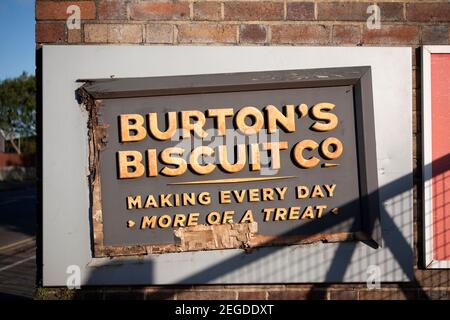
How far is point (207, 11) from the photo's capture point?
2512 mm

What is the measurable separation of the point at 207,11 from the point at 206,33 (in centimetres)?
15

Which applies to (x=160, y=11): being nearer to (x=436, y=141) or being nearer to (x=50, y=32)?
(x=50, y=32)

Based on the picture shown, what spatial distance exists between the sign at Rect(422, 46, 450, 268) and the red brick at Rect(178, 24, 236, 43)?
4.46ft

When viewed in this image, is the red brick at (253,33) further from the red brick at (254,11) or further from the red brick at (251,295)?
the red brick at (251,295)

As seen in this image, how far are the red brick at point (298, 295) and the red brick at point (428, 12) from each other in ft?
6.64

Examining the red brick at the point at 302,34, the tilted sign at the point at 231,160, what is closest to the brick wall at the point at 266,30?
the red brick at the point at 302,34

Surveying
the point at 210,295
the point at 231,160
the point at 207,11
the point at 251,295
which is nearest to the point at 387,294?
the point at 251,295

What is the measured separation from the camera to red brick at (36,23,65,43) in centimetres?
248

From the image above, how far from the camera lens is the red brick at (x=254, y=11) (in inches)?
99.2

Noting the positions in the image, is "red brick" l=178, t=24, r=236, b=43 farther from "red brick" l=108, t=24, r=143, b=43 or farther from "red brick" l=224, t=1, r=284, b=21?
"red brick" l=108, t=24, r=143, b=43

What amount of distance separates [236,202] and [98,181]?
958 mm

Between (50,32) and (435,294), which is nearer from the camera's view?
(50,32)

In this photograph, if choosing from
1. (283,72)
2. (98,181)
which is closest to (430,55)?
(283,72)

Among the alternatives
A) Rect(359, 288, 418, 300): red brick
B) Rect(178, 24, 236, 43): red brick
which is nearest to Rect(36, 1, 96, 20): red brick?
Rect(178, 24, 236, 43): red brick
